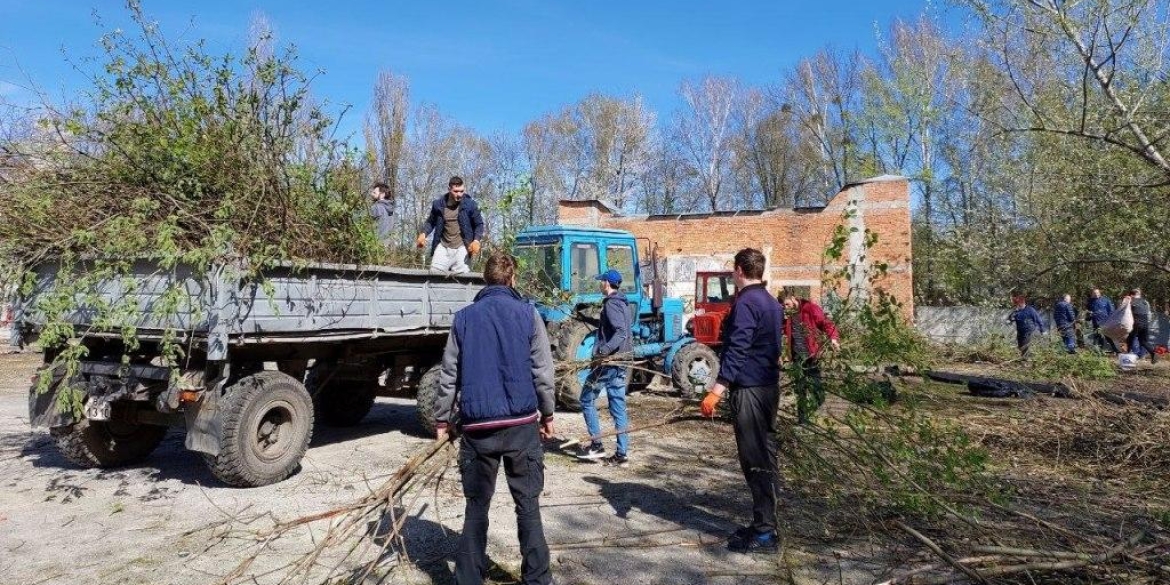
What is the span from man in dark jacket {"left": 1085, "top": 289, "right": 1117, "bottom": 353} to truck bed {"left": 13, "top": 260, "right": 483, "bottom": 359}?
11977mm

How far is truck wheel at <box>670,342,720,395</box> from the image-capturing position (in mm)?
10039

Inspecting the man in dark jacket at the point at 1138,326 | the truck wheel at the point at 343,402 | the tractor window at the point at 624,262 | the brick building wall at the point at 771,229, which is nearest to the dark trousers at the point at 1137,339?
the man in dark jacket at the point at 1138,326

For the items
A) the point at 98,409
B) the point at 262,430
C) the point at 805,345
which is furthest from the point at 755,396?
the point at 98,409

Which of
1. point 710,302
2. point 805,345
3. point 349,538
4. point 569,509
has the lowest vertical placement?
point 569,509

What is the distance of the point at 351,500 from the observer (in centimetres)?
571

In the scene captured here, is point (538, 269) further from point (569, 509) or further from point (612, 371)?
point (569, 509)

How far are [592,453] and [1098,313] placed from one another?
13.4m

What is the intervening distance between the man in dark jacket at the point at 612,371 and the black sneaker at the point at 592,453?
0.10 meters

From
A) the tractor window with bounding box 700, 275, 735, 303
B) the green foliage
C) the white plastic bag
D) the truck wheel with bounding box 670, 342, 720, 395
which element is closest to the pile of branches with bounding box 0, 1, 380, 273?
the green foliage

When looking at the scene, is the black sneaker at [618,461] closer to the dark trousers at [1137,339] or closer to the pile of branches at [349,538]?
the pile of branches at [349,538]

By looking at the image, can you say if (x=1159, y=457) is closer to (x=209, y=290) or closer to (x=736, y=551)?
(x=736, y=551)

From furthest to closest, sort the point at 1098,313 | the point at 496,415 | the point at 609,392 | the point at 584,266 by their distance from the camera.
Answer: the point at 1098,313, the point at 584,266, the point at 609,392, the point at 496,415

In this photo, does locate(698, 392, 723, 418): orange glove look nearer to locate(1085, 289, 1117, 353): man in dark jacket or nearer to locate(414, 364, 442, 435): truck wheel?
locate(414, 364, 442, 435): truck wheel

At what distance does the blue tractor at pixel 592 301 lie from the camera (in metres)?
9.08
